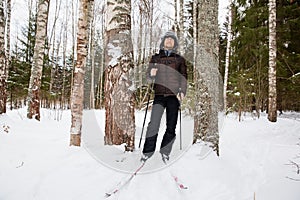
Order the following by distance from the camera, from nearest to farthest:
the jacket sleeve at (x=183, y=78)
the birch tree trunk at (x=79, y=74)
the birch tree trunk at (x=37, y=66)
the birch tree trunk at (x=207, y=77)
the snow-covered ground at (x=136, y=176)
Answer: the snow-covered ground at (x=136, y=176) < the jacket sleeve at (x=183, y=78) < the birch tree trunk at (x=207, y=77) < the birch tree trunk at (x=79, y=74) < the birch tree trunk at (x=37, y=66)

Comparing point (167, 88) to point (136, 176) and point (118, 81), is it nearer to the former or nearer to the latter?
point (118, 81)

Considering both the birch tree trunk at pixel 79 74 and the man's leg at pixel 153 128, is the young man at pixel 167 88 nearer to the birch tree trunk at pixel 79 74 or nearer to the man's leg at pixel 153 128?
the man's leg at pixel 153 128

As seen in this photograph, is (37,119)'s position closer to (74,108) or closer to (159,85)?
(74,108)

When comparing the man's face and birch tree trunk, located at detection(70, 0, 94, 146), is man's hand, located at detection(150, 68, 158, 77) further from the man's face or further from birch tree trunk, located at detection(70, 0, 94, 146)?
birch tree trunk, located at detection(70, 0, 94, 146)

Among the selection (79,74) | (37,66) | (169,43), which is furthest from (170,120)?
(37,66)

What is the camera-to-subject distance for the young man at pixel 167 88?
345 centimetres

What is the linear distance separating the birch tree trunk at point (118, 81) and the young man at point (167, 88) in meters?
0.34

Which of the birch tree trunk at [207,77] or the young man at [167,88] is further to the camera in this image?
the birch tree trunk at [207,77]

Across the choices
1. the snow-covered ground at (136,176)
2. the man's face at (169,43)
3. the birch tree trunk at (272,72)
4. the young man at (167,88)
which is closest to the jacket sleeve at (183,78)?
the young man at (167,88)

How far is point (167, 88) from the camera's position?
11.4 ft

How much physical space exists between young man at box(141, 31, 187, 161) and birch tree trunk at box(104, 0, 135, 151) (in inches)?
13.4

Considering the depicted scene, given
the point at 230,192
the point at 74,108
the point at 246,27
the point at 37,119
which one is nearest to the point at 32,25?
the point at 37,119

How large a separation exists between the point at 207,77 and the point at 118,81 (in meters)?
1.37

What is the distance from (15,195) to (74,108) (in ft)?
6.32
